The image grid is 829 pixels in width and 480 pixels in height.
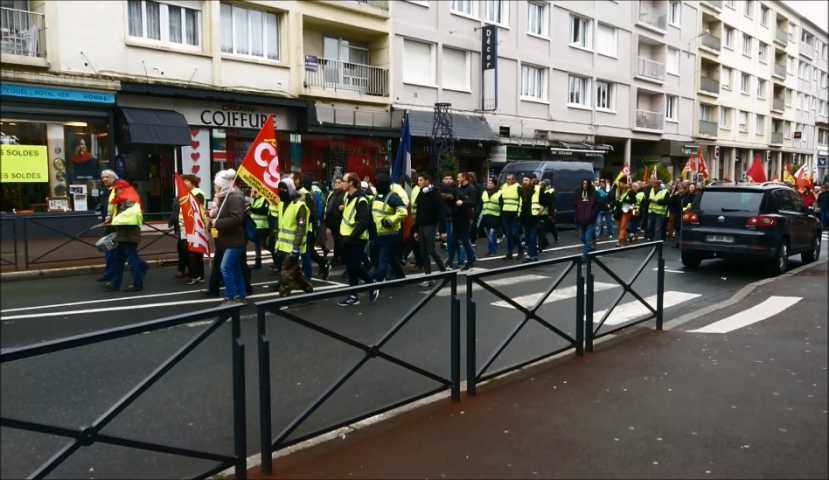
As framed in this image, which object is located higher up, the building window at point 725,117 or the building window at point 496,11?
the building window at point 496,11

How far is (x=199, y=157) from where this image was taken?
19.5m

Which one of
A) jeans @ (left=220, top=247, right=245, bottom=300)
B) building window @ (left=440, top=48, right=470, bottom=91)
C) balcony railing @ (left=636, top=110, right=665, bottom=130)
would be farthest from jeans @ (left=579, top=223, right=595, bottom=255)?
balcony railing @ (left=636, top=110, right=665, bottom=130)

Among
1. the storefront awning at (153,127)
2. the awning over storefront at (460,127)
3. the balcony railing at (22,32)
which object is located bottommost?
the storefront awning at (153,127)

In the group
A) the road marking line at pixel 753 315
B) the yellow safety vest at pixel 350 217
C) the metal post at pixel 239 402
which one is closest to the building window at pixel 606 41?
the road marking line at pixel 753 315

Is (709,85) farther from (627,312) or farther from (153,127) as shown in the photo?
(627,312)

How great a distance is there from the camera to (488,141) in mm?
26969

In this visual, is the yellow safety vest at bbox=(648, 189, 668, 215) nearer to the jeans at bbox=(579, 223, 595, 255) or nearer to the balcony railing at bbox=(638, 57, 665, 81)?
the jeans at bbox=(579, 223, 595, 255)

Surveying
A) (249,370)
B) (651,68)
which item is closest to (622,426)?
(249,370)

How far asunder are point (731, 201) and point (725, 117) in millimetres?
42373

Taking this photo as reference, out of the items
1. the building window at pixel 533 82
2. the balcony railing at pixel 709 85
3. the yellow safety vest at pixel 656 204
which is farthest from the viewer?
the balcony railing at pixel 709 85

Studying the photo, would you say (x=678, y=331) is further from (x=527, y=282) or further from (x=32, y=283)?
(x=32, y=283)

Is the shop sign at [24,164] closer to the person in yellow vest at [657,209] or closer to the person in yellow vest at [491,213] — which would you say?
the person in yellow vest at [491,213]

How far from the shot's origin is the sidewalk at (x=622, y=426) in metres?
3.79

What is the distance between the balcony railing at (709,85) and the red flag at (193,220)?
137ft
